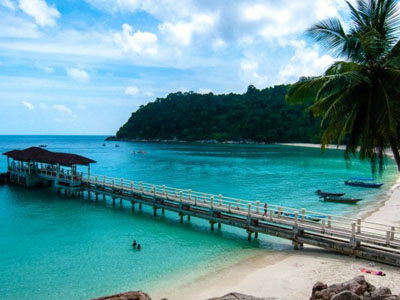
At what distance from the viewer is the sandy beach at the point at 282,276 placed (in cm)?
1351

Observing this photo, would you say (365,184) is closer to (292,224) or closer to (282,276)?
(292,224)

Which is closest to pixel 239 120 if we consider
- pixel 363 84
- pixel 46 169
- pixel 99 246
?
pixel 46 169

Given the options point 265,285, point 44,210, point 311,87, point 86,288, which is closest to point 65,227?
point 44,210

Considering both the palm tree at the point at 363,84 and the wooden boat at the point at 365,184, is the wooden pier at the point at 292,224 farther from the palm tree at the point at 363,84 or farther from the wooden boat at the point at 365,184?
the wooden boat at the point at 365,184

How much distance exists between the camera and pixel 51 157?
127 ft

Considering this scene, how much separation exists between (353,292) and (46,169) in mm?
39519

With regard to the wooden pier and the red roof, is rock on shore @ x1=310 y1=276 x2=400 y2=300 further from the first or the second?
the red roof

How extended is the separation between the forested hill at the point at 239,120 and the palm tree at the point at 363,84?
454 ft

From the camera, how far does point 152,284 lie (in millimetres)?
15102

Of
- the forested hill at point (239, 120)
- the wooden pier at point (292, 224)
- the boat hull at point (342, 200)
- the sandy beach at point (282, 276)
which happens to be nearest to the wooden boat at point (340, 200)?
the boat hull at point (342, 200)

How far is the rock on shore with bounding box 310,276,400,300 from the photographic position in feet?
30.5

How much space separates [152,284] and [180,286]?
1.31 meters

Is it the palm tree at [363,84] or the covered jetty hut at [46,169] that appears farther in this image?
the covered jetty hut at [46,169]

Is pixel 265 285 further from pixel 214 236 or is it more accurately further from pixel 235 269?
pixel 214 236
